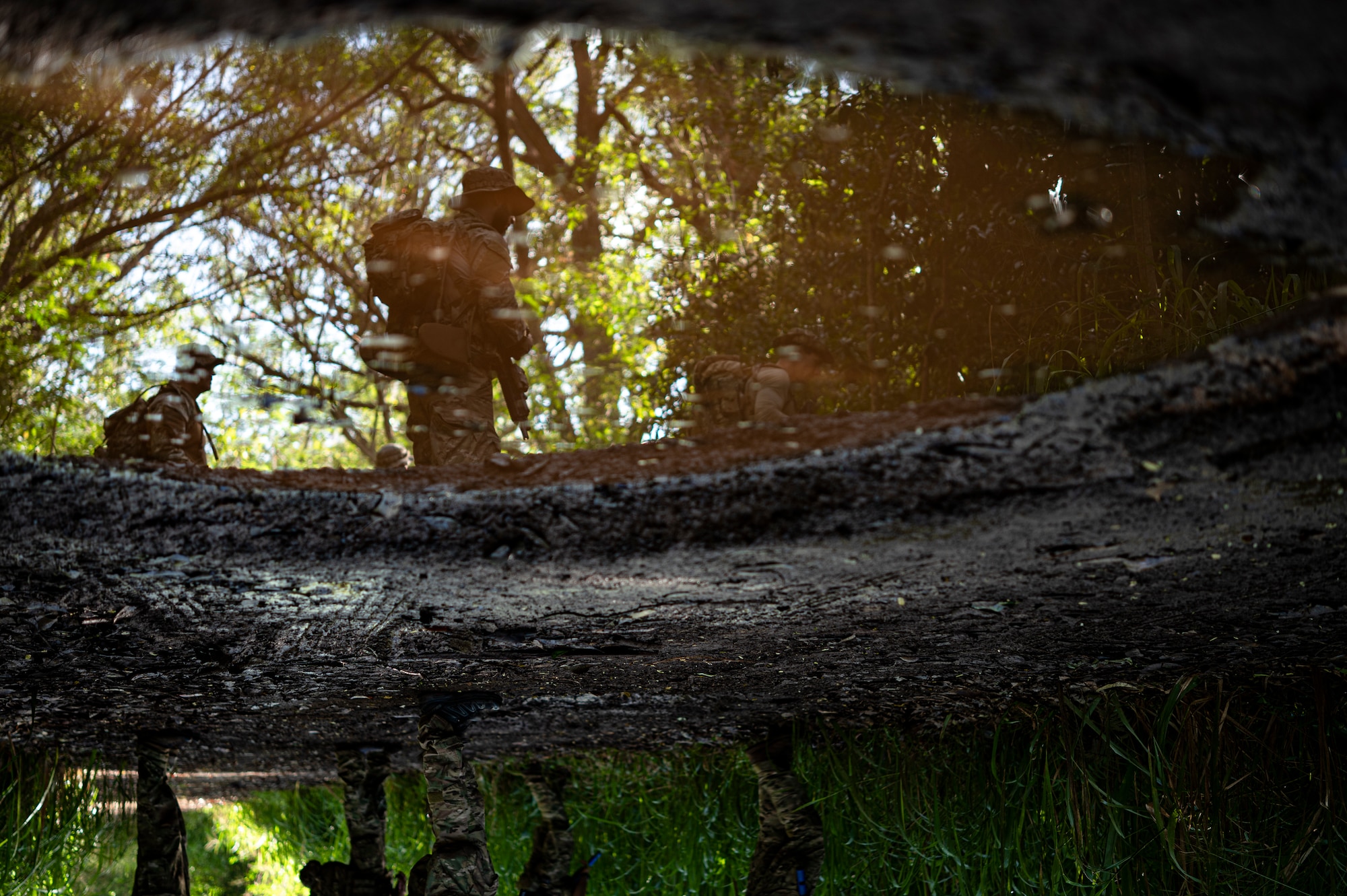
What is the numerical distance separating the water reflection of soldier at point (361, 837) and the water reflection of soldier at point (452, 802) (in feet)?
1.93

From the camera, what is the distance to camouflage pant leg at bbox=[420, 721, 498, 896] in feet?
8.13

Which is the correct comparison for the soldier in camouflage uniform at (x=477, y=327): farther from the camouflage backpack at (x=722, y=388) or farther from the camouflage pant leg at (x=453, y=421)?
the camouflage backpack at (x=722, y=388)

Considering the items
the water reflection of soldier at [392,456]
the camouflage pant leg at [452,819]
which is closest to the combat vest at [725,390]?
the water reflection of soldier at [392,456]

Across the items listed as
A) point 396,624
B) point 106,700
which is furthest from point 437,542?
point 106,700

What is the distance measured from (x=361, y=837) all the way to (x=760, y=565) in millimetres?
2325

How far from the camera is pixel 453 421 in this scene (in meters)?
1.99

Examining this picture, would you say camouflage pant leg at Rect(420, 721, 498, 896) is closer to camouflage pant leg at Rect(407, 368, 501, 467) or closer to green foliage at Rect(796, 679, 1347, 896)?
camouflage pant leg at Rect(407, 368, 501, 467)

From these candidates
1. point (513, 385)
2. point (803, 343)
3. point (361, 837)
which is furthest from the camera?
point (361, 837)

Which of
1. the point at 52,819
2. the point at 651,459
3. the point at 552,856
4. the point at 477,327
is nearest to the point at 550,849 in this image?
the point at 552,856

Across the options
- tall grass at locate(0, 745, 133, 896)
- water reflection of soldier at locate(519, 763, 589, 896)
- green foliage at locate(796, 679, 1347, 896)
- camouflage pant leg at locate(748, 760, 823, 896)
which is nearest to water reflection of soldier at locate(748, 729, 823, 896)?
camouflage pant leg at locate(748, 760, 823, 896)

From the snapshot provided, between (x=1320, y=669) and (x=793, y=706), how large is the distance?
4.78ft

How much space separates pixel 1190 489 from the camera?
45.6 inches

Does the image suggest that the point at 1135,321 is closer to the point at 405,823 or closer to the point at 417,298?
the point at 417,298

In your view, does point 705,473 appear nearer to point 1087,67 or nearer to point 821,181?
point 1087,67
